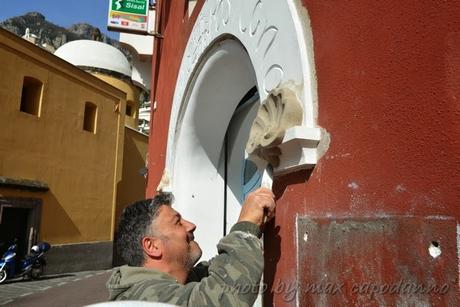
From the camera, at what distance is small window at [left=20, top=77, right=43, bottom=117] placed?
37.2ft

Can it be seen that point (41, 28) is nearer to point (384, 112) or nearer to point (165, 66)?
point (165, 66)

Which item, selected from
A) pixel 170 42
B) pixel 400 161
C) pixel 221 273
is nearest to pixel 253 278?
pixel 221 273

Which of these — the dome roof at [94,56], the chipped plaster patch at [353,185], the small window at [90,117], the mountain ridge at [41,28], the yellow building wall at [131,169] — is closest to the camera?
Result: the chipped plaster patch at [353,185]

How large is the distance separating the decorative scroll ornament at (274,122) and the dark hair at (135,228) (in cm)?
46

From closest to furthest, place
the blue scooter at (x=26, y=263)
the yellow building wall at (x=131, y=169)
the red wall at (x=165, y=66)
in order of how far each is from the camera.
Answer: the red wall at (x=165, y=66), the blue scooter at (x=26, y=263), the yellow building wall at (x=131, y=169)

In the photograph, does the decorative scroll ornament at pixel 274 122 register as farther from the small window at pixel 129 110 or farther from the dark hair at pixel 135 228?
the small window at pixel 129 110

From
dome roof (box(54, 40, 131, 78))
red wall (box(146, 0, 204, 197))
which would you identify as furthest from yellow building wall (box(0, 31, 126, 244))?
red wall (box(146, 0, 204, 197))

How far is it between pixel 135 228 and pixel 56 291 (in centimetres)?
838

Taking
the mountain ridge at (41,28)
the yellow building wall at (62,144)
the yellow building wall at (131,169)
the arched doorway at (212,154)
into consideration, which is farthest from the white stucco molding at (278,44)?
the mountain ridge at (41,28)

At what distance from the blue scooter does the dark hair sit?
30.1 feet

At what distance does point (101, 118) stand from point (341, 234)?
13518 millimetres

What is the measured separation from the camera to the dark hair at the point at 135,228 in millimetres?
1595

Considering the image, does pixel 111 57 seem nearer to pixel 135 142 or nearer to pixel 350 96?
pixel 135 142

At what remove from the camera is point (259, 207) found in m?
1.57
